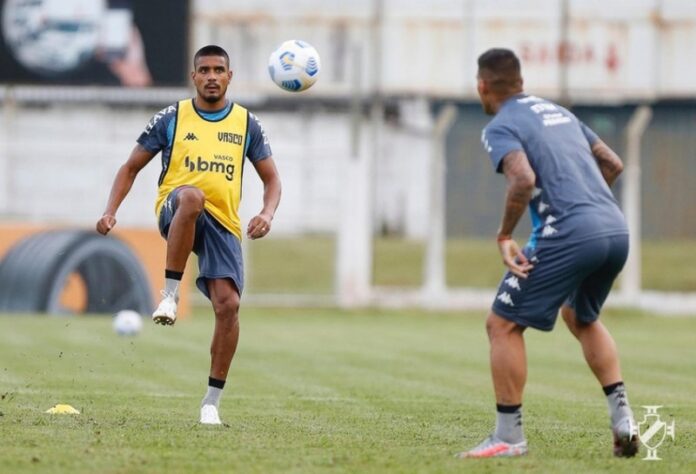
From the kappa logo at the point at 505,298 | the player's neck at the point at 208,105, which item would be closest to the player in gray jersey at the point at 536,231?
the kappa logo at the point at 505,298

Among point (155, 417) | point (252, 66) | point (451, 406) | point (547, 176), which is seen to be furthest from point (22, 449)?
point (252, 66)

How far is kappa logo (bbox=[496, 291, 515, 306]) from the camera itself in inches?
306

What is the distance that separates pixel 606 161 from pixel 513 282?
92cm

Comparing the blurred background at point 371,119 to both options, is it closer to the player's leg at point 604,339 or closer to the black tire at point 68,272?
the black tire at point 68,272

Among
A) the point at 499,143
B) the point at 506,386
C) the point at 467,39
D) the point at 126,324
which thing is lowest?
the point at 126,324

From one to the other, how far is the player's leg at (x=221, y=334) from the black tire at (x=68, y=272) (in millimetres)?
12412

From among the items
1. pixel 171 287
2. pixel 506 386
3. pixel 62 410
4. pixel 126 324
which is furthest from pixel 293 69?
pixel 126 324

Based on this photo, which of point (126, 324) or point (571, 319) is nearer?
point (571, 319)

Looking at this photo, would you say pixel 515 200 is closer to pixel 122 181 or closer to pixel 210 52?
pixel 210 52

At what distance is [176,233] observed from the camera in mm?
9086

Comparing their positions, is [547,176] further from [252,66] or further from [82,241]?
[252,66]

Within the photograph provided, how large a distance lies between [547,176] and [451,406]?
3.38 metres

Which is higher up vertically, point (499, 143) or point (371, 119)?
point (371, 119)

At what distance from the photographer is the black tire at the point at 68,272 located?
2173cm
